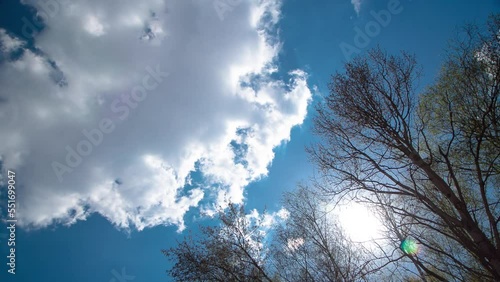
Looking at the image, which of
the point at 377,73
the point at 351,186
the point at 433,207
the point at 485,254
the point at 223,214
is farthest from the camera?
Answer: the point at 223,214

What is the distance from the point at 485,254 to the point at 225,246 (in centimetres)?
961

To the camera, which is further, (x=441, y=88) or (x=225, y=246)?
(x=225, y=246)

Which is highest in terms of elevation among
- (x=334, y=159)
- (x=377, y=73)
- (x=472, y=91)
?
(x=377, y=73)

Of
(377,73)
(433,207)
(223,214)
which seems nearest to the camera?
(433,207)

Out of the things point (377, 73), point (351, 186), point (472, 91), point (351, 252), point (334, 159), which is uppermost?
point (377, 73)

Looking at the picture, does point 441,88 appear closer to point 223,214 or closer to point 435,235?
point 435,235

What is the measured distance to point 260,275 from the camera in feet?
34.7

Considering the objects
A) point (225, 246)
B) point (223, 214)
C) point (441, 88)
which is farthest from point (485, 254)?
point (223, 214)

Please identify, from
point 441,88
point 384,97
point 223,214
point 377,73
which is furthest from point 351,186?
point 223,214

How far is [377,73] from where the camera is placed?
5.94m

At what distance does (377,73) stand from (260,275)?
373 inches

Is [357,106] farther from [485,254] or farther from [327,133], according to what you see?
[485,254]

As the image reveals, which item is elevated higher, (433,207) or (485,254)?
(433,207)

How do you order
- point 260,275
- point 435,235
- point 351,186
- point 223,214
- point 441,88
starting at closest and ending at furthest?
point 351,186, point 441,88, point 435,235, point 260,275, point 223,214
